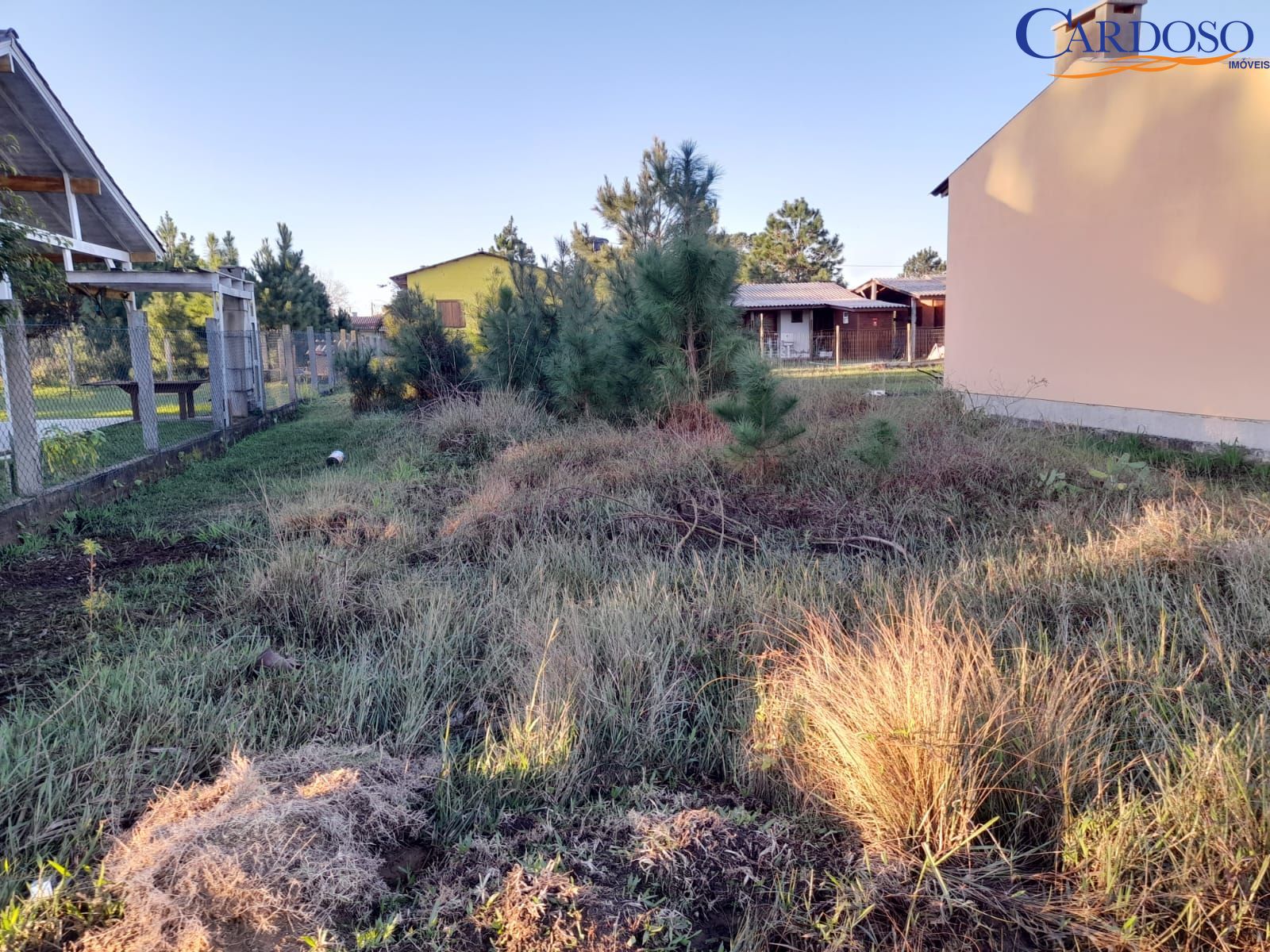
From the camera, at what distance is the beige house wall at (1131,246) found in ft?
25.4

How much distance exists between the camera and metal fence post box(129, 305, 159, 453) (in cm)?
861

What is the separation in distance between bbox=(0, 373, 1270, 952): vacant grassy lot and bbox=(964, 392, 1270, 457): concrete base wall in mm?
3094

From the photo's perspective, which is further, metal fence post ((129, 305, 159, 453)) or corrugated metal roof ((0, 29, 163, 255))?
metal fence post ((129, 305, 159, 453))

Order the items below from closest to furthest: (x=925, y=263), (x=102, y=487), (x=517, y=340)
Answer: (x=102, y=487) → (x=517, y=340) → (x=925, y=263)

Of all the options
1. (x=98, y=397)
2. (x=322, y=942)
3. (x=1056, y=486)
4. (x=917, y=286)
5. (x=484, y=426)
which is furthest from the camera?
(x=917, y=286)

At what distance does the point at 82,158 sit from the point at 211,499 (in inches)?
184

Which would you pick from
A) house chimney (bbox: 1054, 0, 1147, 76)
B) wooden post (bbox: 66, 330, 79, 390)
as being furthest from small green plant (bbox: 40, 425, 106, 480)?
house chimney (bbox: 1054, 0, 1147, 76)

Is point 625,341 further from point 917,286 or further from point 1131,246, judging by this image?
point 917,286

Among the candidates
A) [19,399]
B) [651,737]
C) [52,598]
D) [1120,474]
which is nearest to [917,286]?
[1120,474]

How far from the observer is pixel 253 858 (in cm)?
184

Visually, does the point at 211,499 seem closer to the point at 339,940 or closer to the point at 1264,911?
the point at 339,940

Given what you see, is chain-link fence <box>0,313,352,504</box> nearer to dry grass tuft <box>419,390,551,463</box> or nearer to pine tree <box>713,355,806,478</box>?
dry grass tuft <box>419,390,551,463</box>

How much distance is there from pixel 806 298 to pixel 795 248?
17.7 metres

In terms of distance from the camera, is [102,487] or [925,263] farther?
[925,263]
